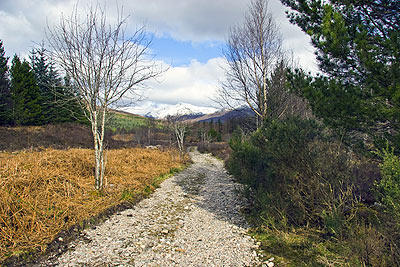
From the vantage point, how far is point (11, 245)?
12.8 feet

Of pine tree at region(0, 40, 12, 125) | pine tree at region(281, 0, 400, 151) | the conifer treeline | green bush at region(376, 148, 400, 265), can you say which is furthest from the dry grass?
pine tree at region(0, 40, 12, 125)

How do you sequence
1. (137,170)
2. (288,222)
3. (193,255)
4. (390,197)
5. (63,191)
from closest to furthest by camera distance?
1. (390,197)
2. (193,255)
3. (288,222)
4. (63,191)
5. (137,170)

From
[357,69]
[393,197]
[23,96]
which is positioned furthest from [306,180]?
[23,96]

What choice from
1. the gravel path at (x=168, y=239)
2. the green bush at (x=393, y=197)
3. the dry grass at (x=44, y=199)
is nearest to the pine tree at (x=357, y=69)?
the green bush at (x=393, y=197)

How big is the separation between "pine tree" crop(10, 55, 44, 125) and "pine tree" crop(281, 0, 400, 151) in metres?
26.7

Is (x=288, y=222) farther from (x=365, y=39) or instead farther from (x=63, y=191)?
(x=63, y=191)

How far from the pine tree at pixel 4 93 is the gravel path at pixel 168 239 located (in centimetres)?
2249

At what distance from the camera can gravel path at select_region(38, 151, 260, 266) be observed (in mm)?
3895

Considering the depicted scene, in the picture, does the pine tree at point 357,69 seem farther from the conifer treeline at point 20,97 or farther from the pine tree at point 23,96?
the pine tree at point 23,96

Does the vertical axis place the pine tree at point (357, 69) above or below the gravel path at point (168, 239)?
above

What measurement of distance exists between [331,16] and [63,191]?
23.2 ft

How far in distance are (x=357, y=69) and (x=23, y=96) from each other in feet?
93.2

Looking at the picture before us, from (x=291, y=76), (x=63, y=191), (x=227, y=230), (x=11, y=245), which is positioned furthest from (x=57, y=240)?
(x=291, y=76)

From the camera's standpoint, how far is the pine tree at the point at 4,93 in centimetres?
2206
